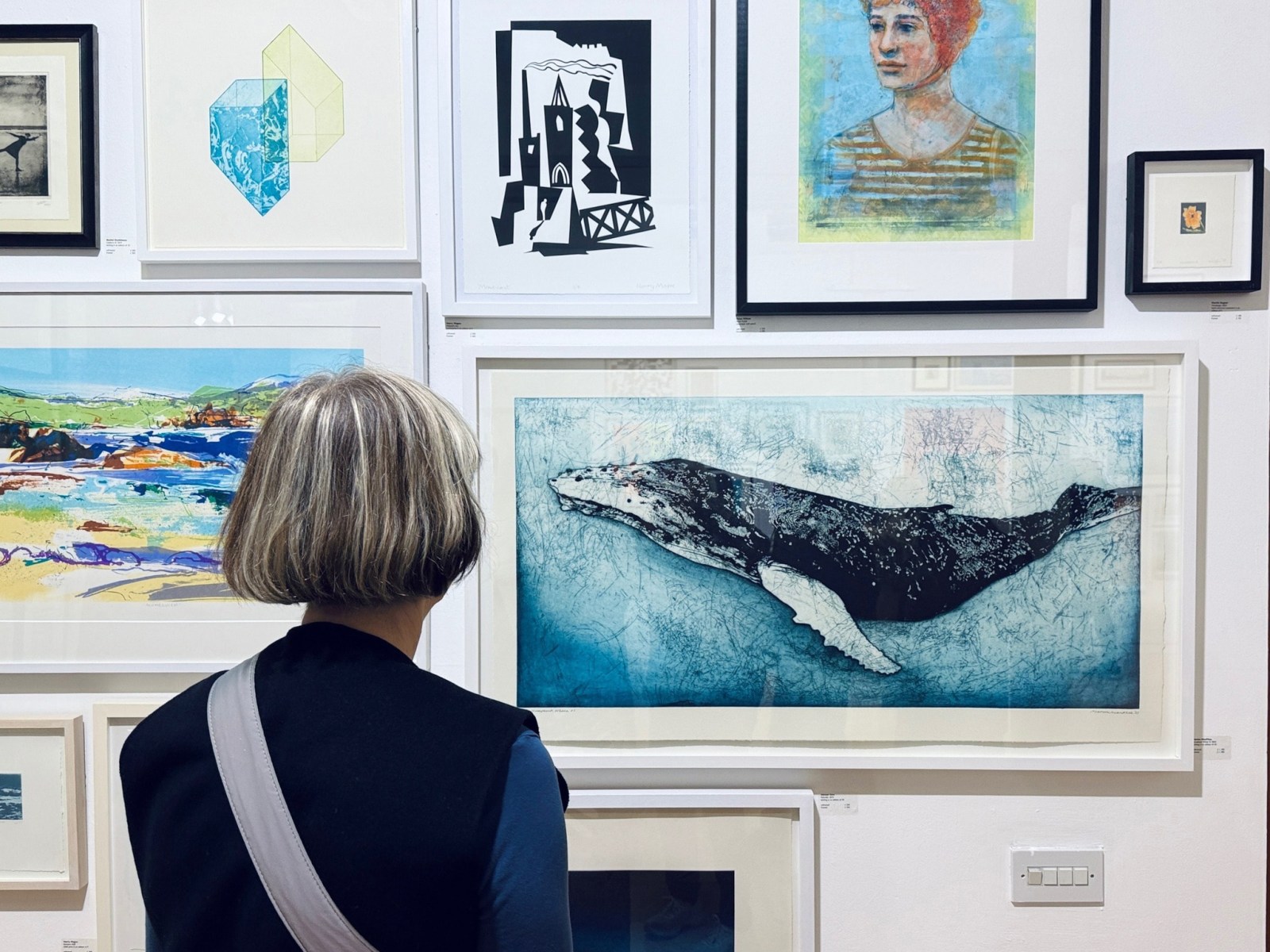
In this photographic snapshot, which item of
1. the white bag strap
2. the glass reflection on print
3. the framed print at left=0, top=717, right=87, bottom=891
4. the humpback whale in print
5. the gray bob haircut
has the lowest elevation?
the glass reflection on print

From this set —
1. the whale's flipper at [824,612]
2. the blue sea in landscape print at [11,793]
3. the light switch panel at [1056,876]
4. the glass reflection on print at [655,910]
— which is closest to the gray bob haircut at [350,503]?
the whale's flipper at [824,612]

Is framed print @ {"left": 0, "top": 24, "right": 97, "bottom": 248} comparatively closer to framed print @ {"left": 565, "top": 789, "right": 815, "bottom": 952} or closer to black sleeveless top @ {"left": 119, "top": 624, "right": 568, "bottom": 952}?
black sleeveless top @ {"left": 119, "top": 624, "right": 568, "bottom": 952}

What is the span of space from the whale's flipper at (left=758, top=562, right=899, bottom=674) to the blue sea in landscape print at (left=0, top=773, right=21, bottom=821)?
1.17 meters

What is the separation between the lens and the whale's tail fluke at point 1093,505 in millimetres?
1301

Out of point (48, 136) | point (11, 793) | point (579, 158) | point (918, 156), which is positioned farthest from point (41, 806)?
point (918, 156)

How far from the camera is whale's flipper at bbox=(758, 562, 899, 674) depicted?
1.31m

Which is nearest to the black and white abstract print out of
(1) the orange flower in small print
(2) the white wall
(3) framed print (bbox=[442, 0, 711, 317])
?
(3) framed print (bbox=[442, 0, 711, 317])

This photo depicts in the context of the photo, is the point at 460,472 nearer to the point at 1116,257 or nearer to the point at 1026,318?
the point at 1026,318

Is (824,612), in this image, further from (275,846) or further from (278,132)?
(278,132)

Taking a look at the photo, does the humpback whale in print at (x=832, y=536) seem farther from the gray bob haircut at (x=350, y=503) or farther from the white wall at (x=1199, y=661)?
the gray bob haircut at (x=350, y=503)

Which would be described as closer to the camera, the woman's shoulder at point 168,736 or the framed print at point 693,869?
the woman's shoulder at point 168,736

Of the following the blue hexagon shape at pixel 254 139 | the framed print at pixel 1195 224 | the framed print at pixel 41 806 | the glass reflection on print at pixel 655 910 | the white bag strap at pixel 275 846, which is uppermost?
the blue hexagon shape at pixel 254 139

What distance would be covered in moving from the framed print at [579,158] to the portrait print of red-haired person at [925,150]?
0.66ft

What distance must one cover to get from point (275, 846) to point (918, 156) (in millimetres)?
1198
